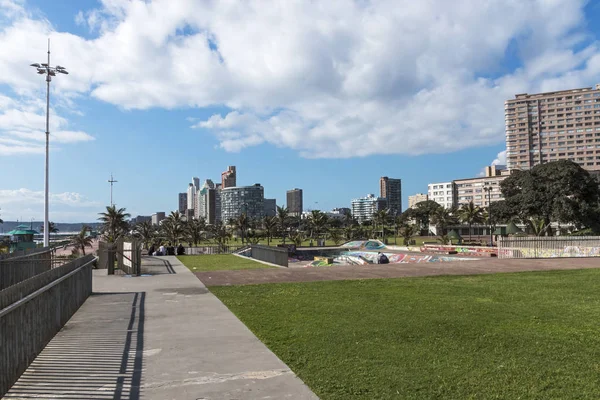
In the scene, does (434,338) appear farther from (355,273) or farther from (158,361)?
(355,273)

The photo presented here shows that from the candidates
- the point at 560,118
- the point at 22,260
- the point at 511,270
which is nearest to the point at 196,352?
the point at 22,260

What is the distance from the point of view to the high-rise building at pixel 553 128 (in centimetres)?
16138

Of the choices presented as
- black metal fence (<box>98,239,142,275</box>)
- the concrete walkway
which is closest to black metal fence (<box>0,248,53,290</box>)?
the concrete walkway

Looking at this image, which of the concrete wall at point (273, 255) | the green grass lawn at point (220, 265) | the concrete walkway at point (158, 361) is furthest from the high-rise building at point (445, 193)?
the concrete walkway at point (158, 361)

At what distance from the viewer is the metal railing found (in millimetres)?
31234

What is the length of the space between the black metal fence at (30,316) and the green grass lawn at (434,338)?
11.9 ft

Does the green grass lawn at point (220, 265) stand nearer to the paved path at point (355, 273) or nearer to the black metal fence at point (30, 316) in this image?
the paved path at point (355, 273)

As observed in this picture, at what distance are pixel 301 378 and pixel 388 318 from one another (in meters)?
4.38

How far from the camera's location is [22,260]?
41.4 feet

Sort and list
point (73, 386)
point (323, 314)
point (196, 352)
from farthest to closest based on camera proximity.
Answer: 1. point (323, 314)
2. point (196, 352)
3. point (73, 386)

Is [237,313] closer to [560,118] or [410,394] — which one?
[410,394]

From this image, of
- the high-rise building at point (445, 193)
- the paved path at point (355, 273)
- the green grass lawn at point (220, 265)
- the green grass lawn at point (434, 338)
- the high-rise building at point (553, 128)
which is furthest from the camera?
the high-rise building at point (445, 193)

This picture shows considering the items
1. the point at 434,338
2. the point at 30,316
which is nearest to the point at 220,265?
the point at 30,316

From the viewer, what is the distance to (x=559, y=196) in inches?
2427
